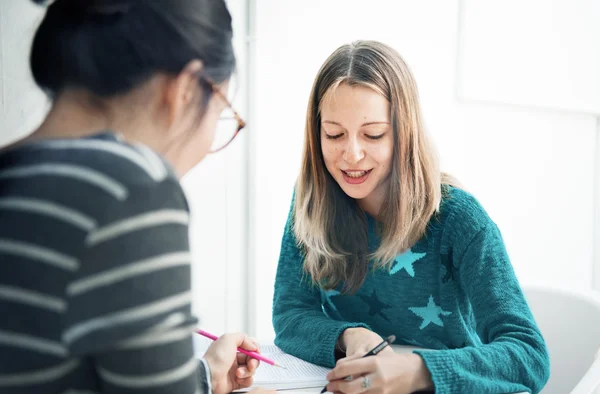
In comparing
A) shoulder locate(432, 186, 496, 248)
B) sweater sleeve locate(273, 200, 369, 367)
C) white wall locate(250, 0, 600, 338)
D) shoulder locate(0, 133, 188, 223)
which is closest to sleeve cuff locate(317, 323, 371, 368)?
sweater sleeve locate(273, 200, 369, 367)

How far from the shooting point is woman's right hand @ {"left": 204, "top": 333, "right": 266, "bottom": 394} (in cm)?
101

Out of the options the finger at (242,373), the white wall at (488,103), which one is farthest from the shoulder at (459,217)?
the white wall at (488,103)

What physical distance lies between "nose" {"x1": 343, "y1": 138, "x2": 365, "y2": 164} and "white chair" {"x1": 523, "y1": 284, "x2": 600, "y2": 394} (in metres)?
0.64

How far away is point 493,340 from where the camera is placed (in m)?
1.15

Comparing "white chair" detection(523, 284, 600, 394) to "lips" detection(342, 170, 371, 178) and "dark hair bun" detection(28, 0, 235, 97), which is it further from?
"dark hair bun" detection(28, 0, 235, 97)

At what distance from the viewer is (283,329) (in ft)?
4.33

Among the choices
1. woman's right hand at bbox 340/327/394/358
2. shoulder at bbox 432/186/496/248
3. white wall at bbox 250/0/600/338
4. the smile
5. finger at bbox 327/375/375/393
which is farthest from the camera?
white wall at bbox 250/0/600/338

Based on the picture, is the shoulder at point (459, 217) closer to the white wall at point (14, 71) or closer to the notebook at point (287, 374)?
the notebook at point (287, 374)

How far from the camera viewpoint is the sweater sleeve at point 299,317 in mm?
1203

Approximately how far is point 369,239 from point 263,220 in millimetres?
1093

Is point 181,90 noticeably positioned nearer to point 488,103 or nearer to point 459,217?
point 459,217

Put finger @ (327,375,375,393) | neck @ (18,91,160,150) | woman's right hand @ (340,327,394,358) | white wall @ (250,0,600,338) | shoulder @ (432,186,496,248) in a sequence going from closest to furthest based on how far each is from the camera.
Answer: neck @ (18,91,160,150), finger @ (327,375,375,393), woman's right hand @ (340,327,394,358), shoulder @ (432,186,496,248), white wall @ (250,0,600,338)

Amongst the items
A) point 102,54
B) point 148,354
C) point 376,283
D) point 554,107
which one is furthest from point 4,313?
point 554,107

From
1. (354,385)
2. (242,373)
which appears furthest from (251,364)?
(354,385)
